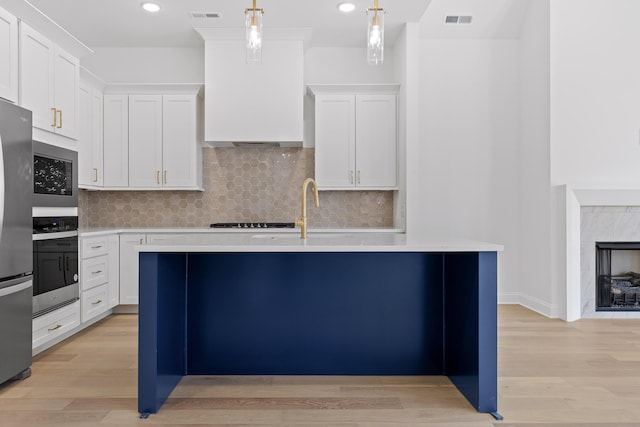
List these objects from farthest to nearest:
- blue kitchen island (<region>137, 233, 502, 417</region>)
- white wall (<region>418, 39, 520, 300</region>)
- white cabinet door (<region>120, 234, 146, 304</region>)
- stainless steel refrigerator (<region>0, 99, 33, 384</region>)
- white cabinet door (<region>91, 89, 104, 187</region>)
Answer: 1. white wall (<region>418, 39, 520, 300</region>)
2. white cabinet door (<region>91, 89, 104, 187</region>)
3. white cabinet door (<region>120, 234, 146, 304</region>)
4. blue kitchen island (<region>137, 233, 502, 417</region>)
5. stainless steel refrigerator (<region>0, 99, 33, 384</region>)

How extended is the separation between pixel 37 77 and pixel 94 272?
1655 millimetres

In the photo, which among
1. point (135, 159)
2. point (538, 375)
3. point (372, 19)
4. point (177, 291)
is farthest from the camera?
point (135, 159)

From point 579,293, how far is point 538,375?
178 centimetres

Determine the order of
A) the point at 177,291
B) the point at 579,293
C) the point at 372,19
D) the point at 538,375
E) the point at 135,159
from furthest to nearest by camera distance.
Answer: the point at 135,159 → the point at 579,293 → the point at 538,375 → the point at 177,291 → the point at 372,19

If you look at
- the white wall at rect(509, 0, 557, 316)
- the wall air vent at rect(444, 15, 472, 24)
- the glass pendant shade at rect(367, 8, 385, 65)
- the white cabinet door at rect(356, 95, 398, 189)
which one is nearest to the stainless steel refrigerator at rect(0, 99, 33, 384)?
the glass pendant shade at rect(367, 8, 385, 65)

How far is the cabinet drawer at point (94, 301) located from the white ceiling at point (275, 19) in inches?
A: 98.5

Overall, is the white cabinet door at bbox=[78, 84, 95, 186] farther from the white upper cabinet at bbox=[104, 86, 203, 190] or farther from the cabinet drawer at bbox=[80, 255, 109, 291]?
the cabinet drawer at bbox=[80, 255, 109, 291]

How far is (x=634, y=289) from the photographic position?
4.33 meters

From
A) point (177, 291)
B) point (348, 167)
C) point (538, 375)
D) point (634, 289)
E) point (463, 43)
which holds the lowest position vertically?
point (538, 375)

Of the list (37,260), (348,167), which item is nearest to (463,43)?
(348,167)

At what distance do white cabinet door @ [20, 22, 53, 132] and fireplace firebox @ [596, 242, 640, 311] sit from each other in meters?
4.77

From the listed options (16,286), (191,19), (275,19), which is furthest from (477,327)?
(191,19)

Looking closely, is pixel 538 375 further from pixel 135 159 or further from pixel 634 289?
pixel 135 159

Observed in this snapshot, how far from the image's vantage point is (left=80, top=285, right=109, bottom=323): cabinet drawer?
3755 millimetres
